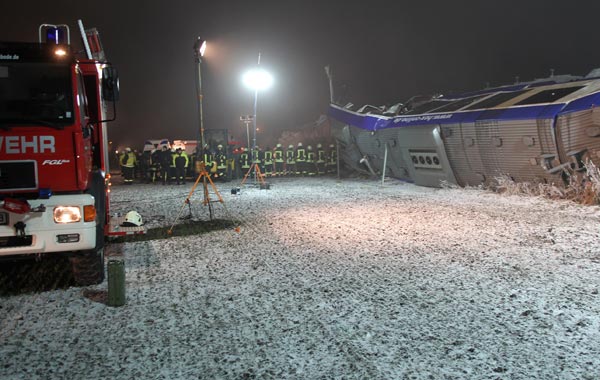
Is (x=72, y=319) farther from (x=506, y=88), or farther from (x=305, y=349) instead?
(x=506, y=88)

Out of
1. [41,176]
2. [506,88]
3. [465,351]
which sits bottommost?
[465,351]

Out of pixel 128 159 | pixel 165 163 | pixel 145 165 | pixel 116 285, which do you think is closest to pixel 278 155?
pixel 165 163

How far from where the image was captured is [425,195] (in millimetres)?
12867

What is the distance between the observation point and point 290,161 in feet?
68.4

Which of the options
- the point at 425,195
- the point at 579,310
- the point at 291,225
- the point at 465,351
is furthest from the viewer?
the point at 425,195

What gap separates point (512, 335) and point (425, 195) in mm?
9321

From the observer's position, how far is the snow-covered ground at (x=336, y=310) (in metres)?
3.37

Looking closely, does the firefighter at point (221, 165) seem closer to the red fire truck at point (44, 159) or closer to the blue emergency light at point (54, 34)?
the blue emergency light at point (54, 34)

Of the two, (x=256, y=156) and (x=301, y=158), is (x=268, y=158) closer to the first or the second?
(x=301, y=158)

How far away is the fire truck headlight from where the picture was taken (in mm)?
4695

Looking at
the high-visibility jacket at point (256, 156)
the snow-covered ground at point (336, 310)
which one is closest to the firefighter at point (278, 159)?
the high-visibility jacket at point (256, 156)

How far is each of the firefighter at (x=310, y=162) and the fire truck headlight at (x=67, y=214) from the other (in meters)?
16.5

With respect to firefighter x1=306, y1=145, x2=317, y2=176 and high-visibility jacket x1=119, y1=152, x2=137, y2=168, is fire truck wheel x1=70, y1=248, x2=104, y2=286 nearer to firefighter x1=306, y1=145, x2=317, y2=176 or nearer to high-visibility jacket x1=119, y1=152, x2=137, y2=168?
high-visibility jacket x1=119, y1=152, x2=137, y2=168

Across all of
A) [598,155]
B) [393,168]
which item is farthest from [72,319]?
[393,168]
